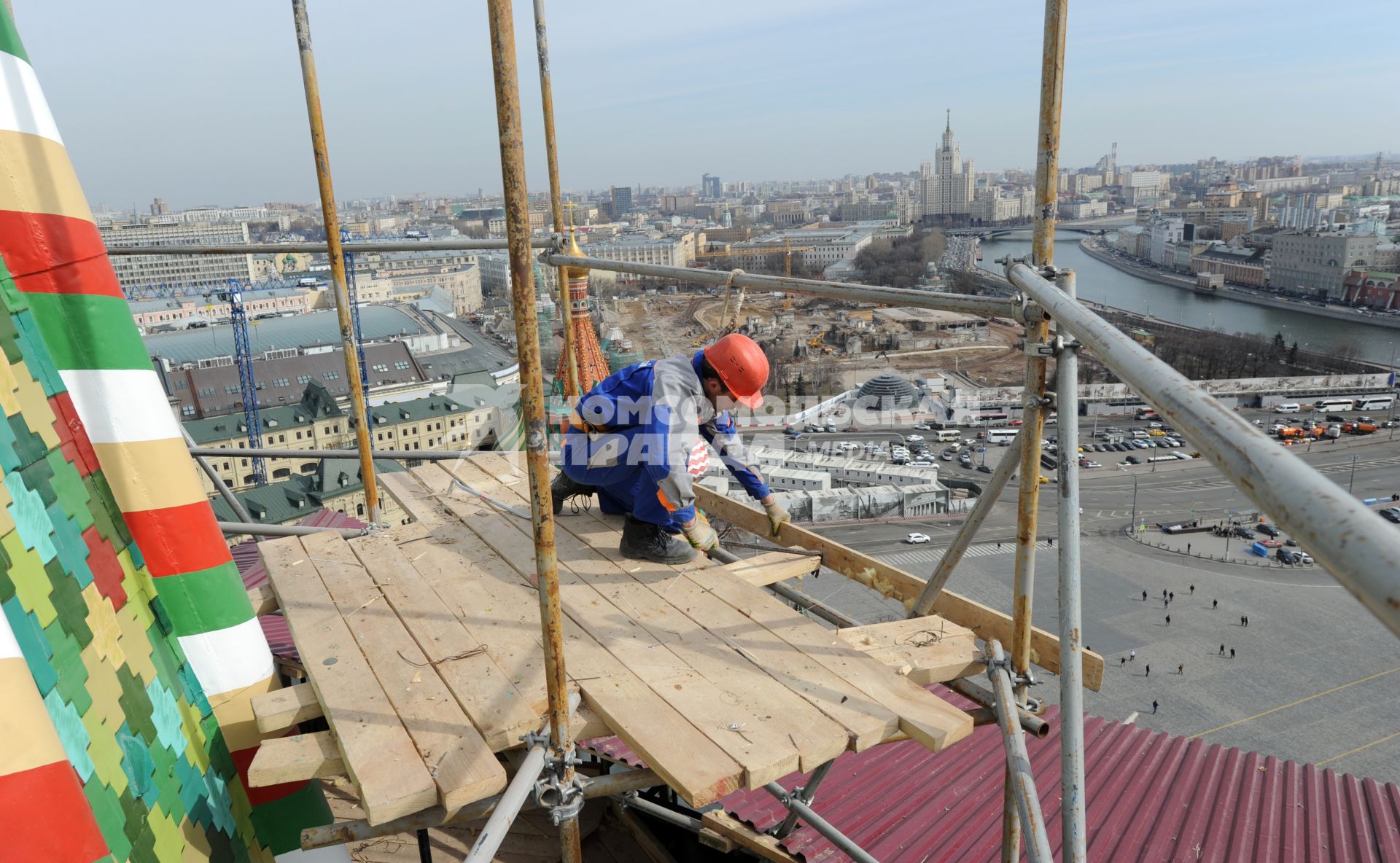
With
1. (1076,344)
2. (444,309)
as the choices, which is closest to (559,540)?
(1076,344)

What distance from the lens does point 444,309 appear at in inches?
2429

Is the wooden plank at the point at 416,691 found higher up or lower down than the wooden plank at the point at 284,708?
higher up

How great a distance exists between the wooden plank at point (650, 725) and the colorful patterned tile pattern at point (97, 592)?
86cm

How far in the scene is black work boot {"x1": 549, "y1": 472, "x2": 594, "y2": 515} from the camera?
327 cm

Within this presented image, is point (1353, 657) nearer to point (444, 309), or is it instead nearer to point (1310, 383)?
point (1310, 383)

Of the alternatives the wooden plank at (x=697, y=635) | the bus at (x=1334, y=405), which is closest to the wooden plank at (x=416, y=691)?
the wooden plank at (x=697, y=635)

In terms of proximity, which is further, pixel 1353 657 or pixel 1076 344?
pixel 1353 657

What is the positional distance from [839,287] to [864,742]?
1.12m

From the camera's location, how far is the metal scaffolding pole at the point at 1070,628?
1.78m

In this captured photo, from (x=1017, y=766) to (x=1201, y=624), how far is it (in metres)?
20.7

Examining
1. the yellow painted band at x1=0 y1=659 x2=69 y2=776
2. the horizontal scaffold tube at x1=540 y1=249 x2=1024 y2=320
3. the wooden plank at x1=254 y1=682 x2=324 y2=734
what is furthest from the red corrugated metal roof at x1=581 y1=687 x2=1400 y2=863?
the yellow painted band at x1=0 y1=659 x2=69 y2=776

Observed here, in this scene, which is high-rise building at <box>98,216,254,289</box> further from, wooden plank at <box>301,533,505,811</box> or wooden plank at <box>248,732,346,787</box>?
wooden plank at <box>248,732,346,787</box>

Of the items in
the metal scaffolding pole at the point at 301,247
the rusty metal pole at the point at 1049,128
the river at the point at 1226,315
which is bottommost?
the river at the point at 1226,315

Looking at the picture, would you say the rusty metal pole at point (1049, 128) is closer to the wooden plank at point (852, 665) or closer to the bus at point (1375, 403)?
the wooden plank at point (852, 665)
